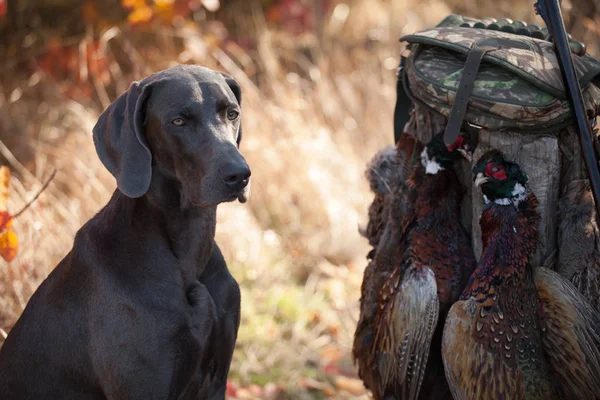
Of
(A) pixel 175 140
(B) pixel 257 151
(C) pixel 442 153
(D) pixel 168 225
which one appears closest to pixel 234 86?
(A) pixel 175 140

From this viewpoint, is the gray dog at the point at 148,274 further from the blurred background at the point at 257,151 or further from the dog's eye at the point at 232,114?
the blurred background at the point at 257,151

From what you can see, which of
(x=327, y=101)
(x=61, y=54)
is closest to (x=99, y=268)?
(x=327, y=101)

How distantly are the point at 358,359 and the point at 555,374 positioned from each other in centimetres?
114

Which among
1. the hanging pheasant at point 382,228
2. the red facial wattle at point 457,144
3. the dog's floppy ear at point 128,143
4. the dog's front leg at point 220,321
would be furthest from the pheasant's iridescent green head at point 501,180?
the dog's floppy ear at point 128,143

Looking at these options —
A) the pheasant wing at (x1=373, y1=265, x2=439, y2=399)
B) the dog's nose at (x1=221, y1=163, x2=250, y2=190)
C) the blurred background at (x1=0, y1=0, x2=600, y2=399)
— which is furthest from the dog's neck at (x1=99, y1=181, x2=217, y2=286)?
the blurred background at (x1=0, y1=0, x2=600, y2=399)

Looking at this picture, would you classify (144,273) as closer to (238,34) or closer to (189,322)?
(189,322)

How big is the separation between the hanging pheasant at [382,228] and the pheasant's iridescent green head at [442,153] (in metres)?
0.26

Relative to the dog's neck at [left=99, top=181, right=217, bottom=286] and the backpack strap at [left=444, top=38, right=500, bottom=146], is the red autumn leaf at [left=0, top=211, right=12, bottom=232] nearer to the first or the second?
the dog's neck at [left=99, top=181, right=217, bottom=286]

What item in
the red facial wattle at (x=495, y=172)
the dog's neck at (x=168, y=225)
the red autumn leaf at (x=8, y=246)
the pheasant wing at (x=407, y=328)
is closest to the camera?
the dog's neck at (x=168, y=225)

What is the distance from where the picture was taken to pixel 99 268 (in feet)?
10.2

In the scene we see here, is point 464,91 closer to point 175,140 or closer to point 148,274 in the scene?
point 175,140

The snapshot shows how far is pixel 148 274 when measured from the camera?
308 centimetres

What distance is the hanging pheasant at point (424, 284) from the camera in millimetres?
3605

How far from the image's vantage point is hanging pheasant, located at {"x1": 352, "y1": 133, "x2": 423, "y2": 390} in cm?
409
